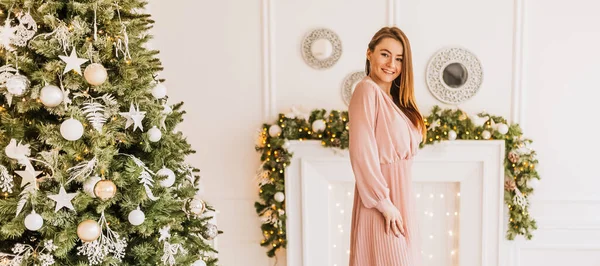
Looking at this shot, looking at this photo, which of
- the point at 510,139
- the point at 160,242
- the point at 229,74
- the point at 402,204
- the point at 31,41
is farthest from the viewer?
the point at 229,74

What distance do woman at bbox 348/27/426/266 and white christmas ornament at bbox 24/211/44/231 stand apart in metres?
1.17

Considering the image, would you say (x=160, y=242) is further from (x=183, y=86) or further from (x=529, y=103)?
(x=529, y=103)

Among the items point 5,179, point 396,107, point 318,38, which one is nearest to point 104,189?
point 5,179

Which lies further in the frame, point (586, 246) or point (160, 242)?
point (586, 246)

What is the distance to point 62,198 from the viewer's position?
53.4 inches

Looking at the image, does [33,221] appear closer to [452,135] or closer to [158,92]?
[158,92]

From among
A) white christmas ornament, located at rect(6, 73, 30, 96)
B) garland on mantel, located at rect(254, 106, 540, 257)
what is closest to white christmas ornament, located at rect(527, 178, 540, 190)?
garland on mantel, located at rect(254, 106, 540, 257)

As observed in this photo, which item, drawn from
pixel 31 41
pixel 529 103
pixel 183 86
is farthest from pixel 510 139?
pixel 31 41

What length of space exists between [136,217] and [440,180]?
95.2 inches

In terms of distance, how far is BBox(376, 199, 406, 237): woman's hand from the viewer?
5.76 ft

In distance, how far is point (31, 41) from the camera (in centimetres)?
132

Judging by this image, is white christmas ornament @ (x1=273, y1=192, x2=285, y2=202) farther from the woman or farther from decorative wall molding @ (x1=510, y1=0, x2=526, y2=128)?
decorative wall molding @ (x1=510, y1=0, x2=526, y2=128)

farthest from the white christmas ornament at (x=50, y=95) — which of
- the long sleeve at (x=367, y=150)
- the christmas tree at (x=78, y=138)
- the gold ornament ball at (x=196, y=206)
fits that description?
the long sleeve at (x=367, y=150)

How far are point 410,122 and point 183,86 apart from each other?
212cm
